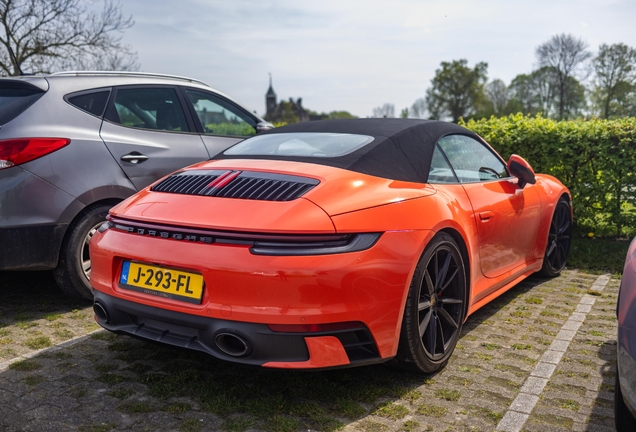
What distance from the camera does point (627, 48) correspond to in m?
68.8

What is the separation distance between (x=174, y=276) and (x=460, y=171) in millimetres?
2114

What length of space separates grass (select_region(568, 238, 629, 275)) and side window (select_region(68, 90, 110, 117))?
15.9ft

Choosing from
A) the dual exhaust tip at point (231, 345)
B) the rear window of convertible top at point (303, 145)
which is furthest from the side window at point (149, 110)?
the dual exhaust tip at point (231, 345)

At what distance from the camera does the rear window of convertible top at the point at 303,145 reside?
359cm

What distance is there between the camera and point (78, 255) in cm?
452

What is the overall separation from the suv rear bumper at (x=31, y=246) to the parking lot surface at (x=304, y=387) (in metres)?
0.43

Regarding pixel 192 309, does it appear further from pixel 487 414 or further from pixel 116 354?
pixel 487 414

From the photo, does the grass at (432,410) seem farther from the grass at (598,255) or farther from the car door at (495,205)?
the grass at (598,255)

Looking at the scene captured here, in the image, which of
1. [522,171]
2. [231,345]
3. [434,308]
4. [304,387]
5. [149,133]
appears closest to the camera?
[231,345]

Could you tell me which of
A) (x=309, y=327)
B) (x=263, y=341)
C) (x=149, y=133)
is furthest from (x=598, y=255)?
(x=263, y=341)

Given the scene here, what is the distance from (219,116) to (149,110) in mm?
846

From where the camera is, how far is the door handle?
12.9 ft

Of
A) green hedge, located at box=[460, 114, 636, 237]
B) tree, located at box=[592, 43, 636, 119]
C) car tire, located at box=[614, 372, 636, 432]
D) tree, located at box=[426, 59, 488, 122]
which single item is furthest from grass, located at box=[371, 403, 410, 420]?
tree, located at box=[426, 59, 488, 122]

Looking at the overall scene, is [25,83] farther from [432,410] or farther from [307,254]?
[432,410]
